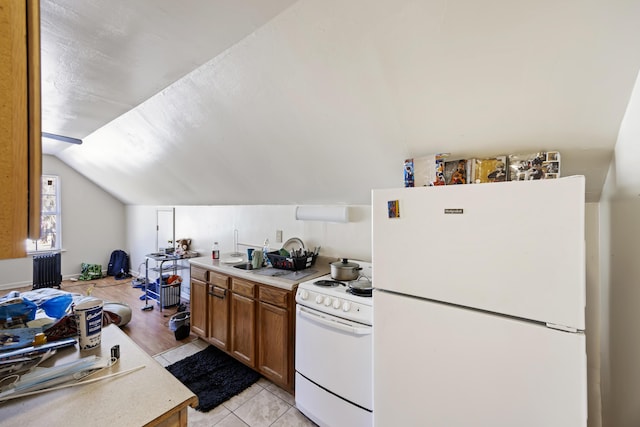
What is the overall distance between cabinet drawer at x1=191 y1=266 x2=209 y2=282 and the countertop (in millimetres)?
47

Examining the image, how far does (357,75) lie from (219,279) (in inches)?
84.6

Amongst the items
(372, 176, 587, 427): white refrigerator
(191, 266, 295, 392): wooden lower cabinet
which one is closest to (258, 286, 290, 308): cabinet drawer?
(191, 266, 295, 392): wooden lower cabinet

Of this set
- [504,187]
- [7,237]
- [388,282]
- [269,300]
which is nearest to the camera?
[7,237]

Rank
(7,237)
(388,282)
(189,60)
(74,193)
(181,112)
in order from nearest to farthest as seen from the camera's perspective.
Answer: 1. (7,237)
2. (388,282)
3. (189,60)
4. (181,112)
5. (74,193)

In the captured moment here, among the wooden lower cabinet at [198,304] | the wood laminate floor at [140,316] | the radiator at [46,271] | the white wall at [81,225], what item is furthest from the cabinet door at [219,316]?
the white wall at [81,225]

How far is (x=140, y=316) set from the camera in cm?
366

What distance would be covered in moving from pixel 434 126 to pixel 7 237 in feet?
5.50

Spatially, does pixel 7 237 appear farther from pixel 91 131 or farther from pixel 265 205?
pixel 91 131

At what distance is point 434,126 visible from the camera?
59.7 inches

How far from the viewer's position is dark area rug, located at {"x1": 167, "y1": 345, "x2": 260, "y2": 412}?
6.84ft

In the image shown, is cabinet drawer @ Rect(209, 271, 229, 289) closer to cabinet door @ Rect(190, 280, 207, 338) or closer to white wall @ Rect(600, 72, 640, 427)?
cabinet door @ Rect(190, 280, 207, 338)

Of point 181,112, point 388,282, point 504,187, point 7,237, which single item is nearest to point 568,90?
point 504,187

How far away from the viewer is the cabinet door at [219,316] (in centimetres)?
250

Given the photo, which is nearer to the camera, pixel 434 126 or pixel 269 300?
pixel 434 126
